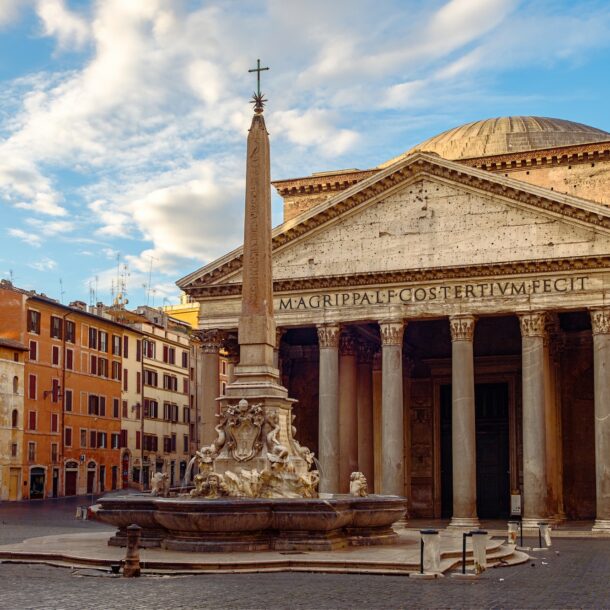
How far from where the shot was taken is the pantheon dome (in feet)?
142

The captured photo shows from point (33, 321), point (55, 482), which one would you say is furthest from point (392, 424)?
point (55, 482)

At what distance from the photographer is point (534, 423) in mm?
29703

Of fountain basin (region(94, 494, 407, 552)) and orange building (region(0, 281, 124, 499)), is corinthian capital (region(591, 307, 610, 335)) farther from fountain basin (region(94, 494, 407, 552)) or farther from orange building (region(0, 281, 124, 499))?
orange building (region(0, 281, 124, 499))

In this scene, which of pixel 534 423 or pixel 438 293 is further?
pixel 438 293

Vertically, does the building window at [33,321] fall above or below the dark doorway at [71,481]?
above

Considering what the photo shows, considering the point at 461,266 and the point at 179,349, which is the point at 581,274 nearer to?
the point at 461,266

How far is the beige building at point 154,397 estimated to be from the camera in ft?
196

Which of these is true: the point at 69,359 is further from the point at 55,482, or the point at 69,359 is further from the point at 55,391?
the point at 55,482

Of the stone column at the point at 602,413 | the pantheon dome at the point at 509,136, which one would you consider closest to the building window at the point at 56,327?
the pantheon dome at the point at 509,136

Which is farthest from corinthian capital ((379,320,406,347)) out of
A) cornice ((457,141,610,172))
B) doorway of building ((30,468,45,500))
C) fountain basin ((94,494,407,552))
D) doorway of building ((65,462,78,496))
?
doorway of building ((65,462,78,496))

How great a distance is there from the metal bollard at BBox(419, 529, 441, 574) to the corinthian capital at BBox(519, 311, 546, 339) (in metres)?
17.1

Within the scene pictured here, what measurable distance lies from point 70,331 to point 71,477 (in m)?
7.26

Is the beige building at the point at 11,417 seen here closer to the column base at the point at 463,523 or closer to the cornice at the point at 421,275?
the cornice at the point at 421,275

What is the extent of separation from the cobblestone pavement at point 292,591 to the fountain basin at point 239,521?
1514 millimetres
